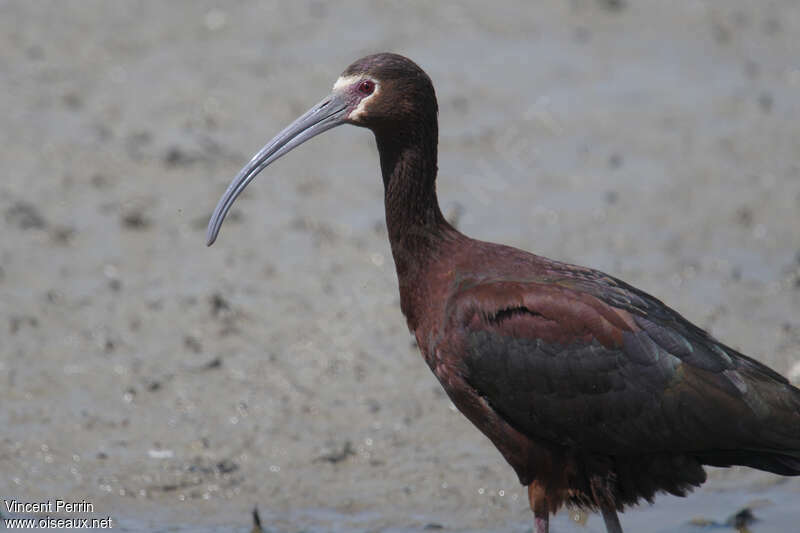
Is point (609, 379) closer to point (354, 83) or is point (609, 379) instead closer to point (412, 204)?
point (412, 204)

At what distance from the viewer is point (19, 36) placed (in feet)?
37.2

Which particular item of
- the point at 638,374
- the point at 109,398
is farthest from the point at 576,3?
the point at 638,374

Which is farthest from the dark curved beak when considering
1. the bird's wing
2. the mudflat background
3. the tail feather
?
the tail feather

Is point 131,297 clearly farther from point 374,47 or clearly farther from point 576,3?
point 576,3

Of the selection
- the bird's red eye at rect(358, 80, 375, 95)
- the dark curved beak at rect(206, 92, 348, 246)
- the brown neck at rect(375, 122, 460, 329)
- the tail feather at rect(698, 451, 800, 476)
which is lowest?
the tail feather at rect(698, 451, 800, 476)

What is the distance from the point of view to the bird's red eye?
6.25 m

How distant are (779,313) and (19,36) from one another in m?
A: 6.28

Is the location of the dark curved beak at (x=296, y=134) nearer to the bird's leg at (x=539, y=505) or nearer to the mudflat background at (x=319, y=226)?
the mudflat background at (x=319, y=226)

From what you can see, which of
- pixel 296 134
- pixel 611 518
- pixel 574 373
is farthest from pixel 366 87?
pixel 611 518

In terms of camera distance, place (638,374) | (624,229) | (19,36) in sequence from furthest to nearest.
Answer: (19,36) < (624,229) < (638,374)

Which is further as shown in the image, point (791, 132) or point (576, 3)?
point (576, 3)

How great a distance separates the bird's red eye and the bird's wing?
1.00 metres

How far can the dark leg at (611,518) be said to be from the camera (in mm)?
6098

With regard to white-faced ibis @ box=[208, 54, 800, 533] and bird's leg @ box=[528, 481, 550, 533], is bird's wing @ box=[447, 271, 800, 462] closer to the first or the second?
white-faced ibis @ box=[208, 54, 800, 533]
